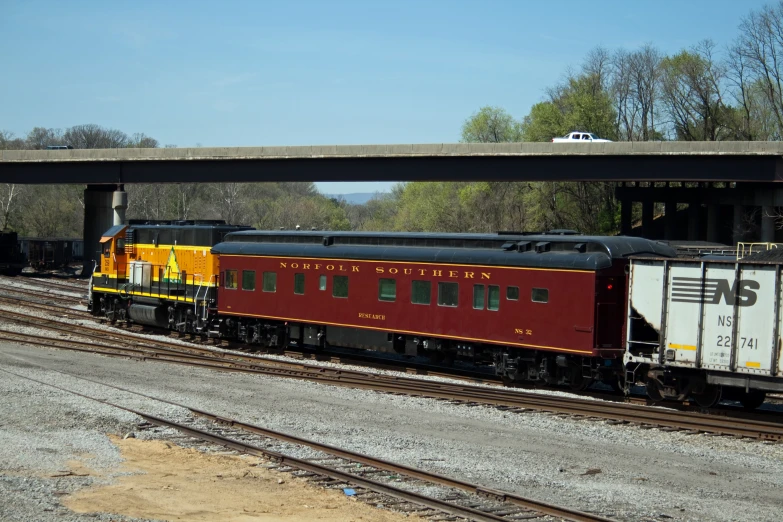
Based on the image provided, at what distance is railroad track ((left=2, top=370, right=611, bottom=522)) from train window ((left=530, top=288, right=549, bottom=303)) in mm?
8185

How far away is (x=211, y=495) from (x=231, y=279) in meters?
18.8

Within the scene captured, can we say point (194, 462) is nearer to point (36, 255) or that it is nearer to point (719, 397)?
point (719, 397)

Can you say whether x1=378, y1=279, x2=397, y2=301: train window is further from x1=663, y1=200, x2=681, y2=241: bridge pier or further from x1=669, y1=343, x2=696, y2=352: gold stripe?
x1=663, y1=200, x2=681, y2=241: bridge pier

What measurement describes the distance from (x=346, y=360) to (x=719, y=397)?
39.5 feet

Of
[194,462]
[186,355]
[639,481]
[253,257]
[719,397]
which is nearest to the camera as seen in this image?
[639,481]

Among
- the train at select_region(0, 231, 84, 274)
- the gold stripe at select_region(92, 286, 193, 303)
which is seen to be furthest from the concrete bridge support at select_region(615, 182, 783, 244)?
the train at select_region(0, 231, 84, 274)

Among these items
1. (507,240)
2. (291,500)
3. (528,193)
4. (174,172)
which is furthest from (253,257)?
(528,193)

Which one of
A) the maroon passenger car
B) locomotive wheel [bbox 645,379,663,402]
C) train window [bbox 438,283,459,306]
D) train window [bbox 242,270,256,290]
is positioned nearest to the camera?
locomotive wheel [bbox 645,379,663,402]

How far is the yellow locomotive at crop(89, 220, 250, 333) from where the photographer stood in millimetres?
32156

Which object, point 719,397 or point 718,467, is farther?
point 719,397

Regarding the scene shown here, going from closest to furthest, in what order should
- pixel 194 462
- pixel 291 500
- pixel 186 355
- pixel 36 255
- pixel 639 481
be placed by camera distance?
1. pixel 291 500
2. pixel 639 481
3. pixel 194 462
4. pixel 186 355
5. pixel 36 255

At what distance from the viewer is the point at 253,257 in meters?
29.4

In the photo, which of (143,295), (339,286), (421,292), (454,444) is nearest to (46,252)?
(143,295)

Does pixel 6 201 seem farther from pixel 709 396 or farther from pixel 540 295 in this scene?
pixel 709 396
